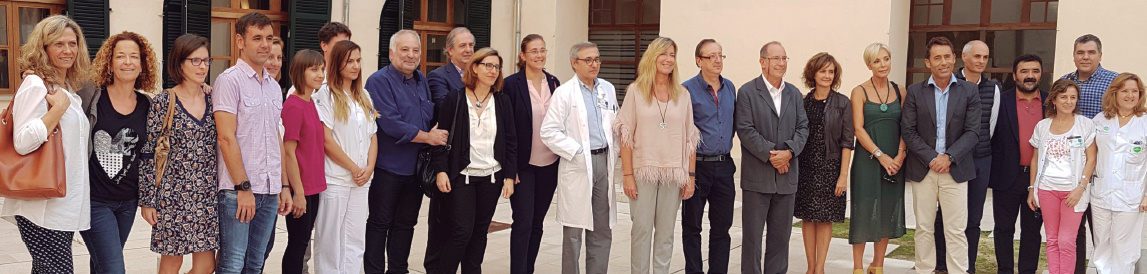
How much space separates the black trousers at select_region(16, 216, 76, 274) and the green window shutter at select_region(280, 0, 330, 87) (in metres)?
7.11

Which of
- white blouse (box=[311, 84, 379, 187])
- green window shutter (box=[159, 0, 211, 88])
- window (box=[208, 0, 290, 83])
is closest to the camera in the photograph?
white blouse (box=[311, 84, 379, 187])

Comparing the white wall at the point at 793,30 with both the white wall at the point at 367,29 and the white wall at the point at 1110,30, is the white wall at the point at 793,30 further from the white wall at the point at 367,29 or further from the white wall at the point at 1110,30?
the white wall at the point at 367,29

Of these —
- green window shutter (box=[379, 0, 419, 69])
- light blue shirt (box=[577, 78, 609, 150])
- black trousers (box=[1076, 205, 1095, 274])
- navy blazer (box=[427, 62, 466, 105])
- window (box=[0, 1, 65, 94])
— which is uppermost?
green window shutter (box=[379, 0, 419, 69])

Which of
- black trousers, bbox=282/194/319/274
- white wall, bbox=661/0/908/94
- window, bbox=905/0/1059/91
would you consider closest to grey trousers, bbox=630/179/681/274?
black trousers, bbox=282/194/319/274

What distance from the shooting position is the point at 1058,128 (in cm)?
559

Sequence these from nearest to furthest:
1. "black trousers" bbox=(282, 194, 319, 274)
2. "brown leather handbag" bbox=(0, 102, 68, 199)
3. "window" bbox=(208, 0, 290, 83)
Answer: "brown leather handbag" bbox=(0, 102, 68, 199), "black trousers" bbox=(282, 194, 319, 274), "window" bbox=(208, 0, 290, 83)

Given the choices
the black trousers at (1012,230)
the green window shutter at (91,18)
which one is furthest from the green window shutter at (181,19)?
the black trousers at (1012,230)

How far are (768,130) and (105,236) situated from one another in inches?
142

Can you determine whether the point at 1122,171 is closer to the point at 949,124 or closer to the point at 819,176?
the point at 949,124

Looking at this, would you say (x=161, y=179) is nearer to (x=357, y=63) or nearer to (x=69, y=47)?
(x=69, y=47)

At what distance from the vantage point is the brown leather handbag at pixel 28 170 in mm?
3691

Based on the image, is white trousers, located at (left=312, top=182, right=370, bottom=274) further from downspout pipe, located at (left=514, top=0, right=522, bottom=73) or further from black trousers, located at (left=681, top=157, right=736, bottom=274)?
downspout pipe, located at (left=514, top=0, right=522, bottom=73)

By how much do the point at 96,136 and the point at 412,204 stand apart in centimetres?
183

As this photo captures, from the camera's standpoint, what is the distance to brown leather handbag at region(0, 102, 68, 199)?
12.1ft
